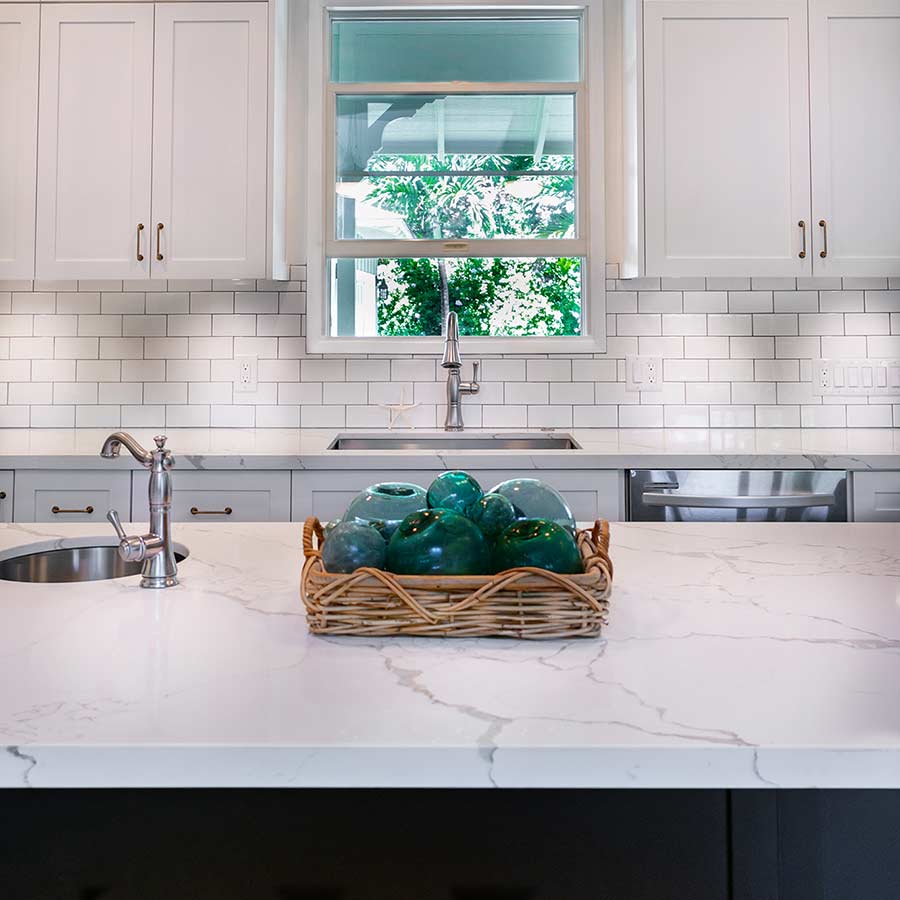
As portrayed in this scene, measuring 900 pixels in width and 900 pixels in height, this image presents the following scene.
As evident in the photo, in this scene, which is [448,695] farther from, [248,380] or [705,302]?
[705,302]

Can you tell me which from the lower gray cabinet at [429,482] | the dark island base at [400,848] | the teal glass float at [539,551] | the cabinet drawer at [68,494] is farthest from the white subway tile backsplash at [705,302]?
the dark island base at [400,848]

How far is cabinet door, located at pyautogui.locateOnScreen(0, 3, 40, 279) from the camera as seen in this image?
8.46 feet

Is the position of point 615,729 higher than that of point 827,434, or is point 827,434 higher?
point 827,434

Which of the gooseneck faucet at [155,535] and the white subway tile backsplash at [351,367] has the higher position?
the white subway tile backsplash at [351,367]

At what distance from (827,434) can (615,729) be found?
8.48 ft

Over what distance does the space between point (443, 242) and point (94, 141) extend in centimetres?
123

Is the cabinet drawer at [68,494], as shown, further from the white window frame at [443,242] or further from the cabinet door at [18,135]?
the white window frame at [443,242]

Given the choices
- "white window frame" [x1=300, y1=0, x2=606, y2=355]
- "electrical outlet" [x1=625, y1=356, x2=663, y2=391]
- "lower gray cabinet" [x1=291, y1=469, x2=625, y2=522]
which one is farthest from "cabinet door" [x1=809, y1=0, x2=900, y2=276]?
"lower gray cabinet" [x1=291, y1=469, x2=625, y2=522]

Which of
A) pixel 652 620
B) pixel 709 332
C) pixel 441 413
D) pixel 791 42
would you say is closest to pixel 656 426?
pixel 709 332

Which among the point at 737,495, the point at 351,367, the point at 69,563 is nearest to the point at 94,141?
the point at 351,367

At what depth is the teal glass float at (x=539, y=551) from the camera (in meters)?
0.69

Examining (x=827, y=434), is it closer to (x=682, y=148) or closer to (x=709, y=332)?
(x=709, y=332)

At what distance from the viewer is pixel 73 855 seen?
57cm

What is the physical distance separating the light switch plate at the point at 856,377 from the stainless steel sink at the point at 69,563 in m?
2.57
